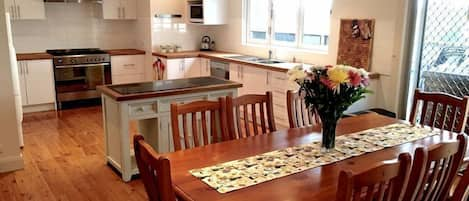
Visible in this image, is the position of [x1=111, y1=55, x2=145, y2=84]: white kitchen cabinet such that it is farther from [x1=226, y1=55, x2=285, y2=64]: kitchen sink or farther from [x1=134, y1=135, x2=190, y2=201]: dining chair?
[x1=134, y1=135, x2=190, y2=201]: dining chair

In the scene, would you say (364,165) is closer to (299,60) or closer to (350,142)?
(350,142)

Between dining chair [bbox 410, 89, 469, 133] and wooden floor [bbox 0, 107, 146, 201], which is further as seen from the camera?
wooden floor [bbox 0, 107, 146, 201]

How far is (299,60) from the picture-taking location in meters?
5.44

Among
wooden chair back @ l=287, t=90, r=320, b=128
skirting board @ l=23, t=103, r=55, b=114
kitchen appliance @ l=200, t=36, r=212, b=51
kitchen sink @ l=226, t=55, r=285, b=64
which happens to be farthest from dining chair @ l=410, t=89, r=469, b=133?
skirting board @ l=23, t=103, r=55, b=114

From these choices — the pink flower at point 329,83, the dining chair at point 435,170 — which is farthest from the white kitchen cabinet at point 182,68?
the dining chair at point 435,170

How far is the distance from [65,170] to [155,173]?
2.67m

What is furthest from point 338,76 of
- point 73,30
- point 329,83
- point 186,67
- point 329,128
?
point 73,30

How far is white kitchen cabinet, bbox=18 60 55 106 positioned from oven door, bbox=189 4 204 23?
2.24 metres

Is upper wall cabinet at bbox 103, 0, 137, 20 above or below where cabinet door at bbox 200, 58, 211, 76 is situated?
above

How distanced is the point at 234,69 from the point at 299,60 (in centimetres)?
89

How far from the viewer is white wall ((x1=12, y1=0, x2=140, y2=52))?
6324 mm

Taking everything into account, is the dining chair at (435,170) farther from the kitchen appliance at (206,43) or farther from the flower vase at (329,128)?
the kitchen appliance at (206,43)

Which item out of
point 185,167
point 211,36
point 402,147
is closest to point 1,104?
point 185,167

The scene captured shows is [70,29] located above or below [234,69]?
above
